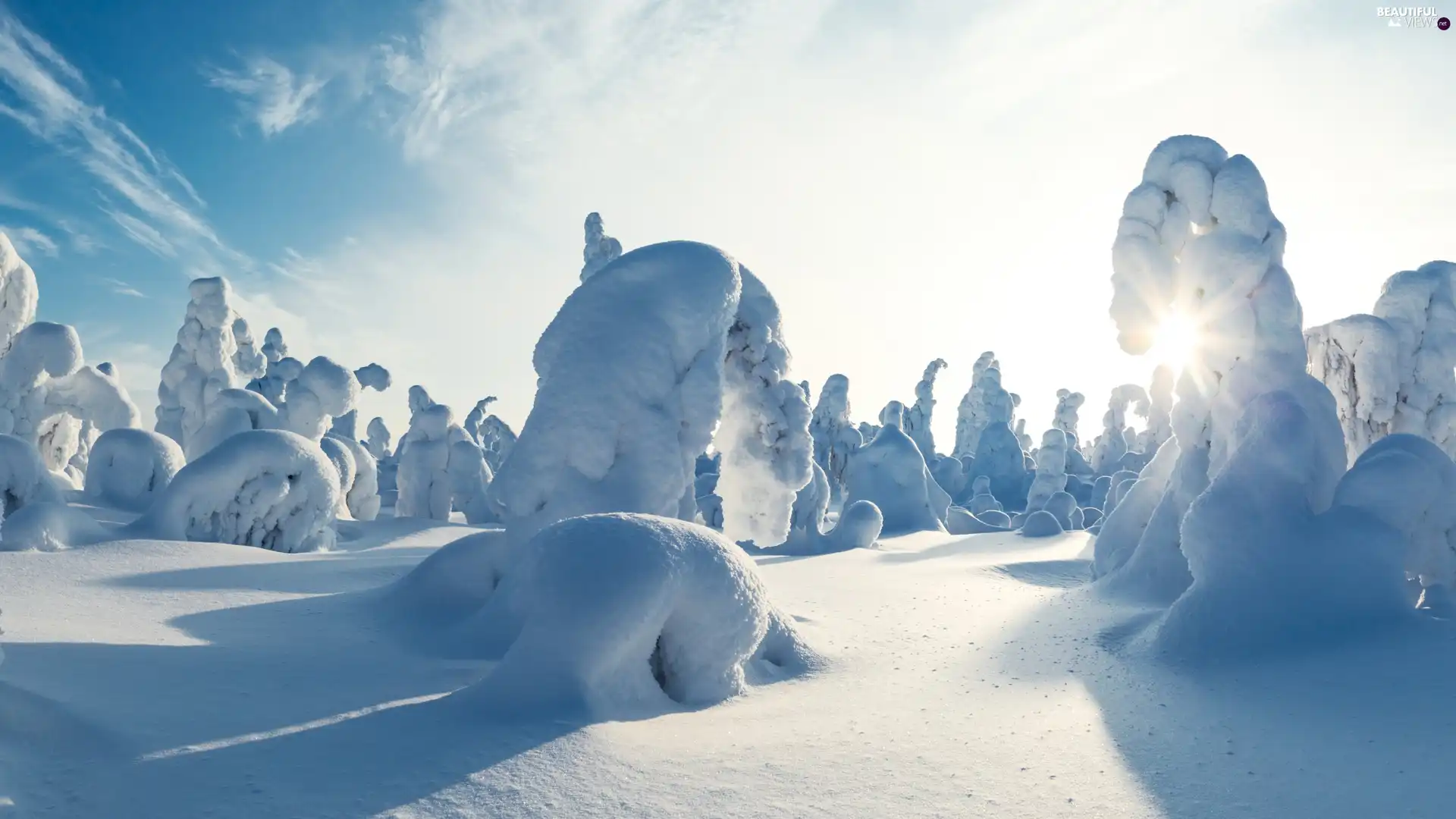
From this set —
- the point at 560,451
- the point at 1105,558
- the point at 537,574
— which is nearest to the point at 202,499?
the point at 560,451

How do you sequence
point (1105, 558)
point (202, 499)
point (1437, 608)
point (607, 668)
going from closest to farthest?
point (607, 668) < point (1437, 608) < point (202, 499) < point (1105, 558)

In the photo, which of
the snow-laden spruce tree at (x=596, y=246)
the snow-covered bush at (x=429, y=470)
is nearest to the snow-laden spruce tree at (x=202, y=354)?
the snow-covered bush at (x=429, y=470)

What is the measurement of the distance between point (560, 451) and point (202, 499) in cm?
690

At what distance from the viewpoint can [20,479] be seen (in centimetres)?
1200

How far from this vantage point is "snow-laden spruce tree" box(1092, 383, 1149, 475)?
43.9 metres

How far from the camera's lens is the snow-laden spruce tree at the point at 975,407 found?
43969 mm

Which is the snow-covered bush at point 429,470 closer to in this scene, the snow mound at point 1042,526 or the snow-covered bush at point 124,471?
the snow-covered bush at point 124,471

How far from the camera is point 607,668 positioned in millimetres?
5008

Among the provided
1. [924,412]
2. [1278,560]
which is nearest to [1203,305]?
[1278,560]

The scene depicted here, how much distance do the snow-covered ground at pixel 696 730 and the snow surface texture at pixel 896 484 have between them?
17.9 meters

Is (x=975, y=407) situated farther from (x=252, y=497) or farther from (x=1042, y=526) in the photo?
(x=252, y=497)

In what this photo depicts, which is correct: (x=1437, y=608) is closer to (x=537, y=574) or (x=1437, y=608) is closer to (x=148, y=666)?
(x=537, y=574)

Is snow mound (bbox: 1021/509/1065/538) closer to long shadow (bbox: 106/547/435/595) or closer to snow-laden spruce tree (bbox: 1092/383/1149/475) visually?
long shadow (bbox: 106/547/435/595)

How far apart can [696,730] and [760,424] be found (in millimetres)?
4873
